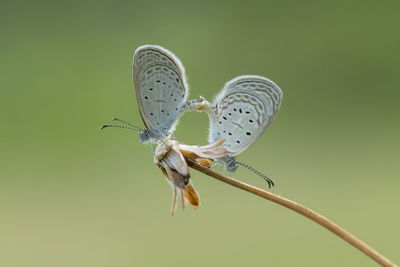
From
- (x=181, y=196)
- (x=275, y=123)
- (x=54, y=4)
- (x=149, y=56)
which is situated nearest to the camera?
(x=181, y=196)

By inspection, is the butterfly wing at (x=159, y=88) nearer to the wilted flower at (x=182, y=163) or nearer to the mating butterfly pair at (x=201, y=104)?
the mating butterfly pair at (x=201, y=104)

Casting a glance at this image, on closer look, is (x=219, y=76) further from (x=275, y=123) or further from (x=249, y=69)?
(x=275, y=123)

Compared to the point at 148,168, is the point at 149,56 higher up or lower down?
lower down

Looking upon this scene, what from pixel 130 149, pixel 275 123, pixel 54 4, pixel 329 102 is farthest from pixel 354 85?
pixel 54 4

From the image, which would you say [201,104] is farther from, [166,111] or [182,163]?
[182,163]

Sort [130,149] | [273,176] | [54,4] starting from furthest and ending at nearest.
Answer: [54,4] < [130,149] < [273,176]

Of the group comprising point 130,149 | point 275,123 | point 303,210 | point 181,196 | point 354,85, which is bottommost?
point 303,210

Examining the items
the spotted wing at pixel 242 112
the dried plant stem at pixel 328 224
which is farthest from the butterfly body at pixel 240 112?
the dried plant stem at pixel 328 224

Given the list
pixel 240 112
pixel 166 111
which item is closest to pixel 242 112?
pixel 240 112

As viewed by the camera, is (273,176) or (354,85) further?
(354,85)
